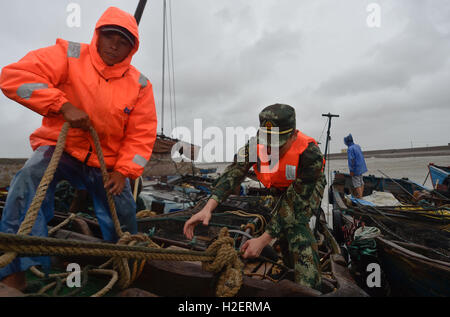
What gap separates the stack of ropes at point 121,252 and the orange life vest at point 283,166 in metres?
1.04

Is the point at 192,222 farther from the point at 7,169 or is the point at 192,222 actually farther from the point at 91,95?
the point at 7,169

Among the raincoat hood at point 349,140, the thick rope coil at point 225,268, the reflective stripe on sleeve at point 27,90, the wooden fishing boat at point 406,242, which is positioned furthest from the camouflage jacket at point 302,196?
the raincoat hood at point 349,140

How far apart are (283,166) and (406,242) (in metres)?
2.32

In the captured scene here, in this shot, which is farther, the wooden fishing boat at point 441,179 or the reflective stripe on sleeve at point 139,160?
the wooden fishing boat at point 441,179

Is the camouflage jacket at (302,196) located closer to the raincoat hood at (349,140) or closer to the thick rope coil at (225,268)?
the thick rope coil at (225,268)

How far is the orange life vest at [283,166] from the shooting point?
8.14ft

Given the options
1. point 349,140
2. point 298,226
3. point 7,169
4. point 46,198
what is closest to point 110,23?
point 46,198

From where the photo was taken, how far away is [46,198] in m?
1.91

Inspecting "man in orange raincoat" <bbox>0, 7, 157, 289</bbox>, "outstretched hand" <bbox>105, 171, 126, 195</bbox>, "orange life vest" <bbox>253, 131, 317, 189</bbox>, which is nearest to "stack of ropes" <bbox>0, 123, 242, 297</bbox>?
"outstretched hand" <bbox>105, 171, 126, 195</bbox>

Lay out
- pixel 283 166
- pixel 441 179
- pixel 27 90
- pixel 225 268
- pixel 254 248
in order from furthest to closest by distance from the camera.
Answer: pixel 441 179, pixel 283 166, pixel 254 248, pixel 27 90, pixel 225 268

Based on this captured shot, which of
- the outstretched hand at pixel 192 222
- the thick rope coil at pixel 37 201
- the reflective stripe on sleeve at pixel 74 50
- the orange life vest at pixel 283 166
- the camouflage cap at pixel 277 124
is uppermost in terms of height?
the reflective stripe on sleeve at pixel 74 50

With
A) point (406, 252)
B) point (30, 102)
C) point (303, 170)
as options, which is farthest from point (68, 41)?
point (406, 252)
